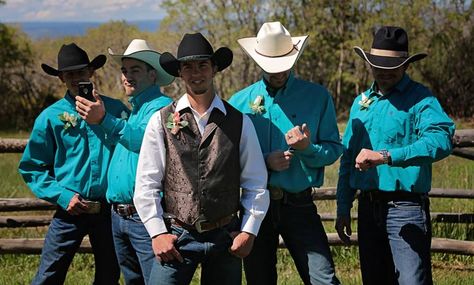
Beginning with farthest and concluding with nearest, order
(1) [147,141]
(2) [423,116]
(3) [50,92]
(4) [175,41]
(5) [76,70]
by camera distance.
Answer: (3) [50,92] → (4) [175,41] → (5) [76,70] → (2) [423,116] → (1) [147,141]

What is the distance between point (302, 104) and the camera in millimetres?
4184

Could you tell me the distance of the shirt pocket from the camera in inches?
161

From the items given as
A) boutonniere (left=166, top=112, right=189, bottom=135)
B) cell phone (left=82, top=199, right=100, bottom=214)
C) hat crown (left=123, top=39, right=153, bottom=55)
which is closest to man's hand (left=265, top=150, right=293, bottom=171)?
boutonniere (left=166, top=112, right=189, bottom=135)

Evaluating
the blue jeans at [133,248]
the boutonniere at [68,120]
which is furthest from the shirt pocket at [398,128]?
the boutonniere at [68,120]

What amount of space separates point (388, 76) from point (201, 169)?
4.23ft

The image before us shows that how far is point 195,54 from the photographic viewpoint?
368 centimetres

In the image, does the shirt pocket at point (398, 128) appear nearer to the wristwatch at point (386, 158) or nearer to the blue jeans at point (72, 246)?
the wristwatch at point (386, 158)

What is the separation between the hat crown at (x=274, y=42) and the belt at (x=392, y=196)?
3.14 feet

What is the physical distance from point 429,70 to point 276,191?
1648 centimetres

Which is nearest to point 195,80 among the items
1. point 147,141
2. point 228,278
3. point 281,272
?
point 147,141

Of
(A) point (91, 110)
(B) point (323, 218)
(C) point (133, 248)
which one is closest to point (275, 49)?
(A) point (91, 110)

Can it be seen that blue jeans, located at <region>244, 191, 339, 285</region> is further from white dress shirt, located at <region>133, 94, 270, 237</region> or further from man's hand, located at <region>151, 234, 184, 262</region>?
man's hand, located at <region>151, 234, 184, 262</region>

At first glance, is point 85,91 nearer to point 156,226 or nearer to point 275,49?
point 156,226

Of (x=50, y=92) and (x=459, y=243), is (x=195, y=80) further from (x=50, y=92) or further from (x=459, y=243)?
(x=50, y=92)
